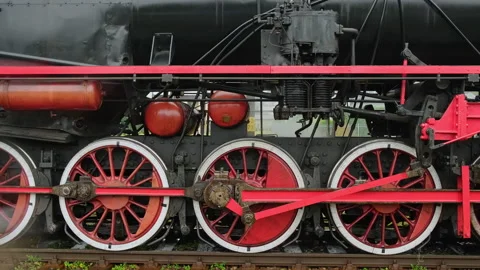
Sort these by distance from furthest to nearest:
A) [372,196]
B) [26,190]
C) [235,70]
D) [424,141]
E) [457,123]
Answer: [26,190] < [372,196] < [424,141] < [457,123] < [235,70]

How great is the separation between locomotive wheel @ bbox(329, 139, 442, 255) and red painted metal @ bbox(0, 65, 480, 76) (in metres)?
0.96

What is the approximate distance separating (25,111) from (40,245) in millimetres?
1571

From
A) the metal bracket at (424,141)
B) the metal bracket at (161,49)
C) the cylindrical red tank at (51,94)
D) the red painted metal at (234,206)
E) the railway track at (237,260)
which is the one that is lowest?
the railway track at (237,260)

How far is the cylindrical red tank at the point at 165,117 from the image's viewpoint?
483 centimetres

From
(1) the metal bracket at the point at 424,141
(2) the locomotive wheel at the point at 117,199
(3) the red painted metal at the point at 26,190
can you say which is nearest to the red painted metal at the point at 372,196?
(1) the metal bracket at the point at 424,141

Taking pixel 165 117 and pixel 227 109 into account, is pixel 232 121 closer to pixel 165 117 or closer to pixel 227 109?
pixel 227 109

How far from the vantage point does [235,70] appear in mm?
4098

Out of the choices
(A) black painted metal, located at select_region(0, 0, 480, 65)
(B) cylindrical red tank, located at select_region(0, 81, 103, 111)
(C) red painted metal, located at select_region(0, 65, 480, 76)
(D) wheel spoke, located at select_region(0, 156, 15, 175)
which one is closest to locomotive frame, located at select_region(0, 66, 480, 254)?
(C) red painted metal, located at select_region(0, 65, 480, 76)

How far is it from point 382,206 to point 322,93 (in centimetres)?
142

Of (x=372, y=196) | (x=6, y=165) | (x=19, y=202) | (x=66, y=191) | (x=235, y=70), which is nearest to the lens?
(x=235, y=70)

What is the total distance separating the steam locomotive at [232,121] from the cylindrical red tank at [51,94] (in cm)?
1

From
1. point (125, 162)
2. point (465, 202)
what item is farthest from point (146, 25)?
point (465, 202)

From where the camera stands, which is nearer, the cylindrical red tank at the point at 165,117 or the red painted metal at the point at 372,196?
the red painted metal at the point at 372,196

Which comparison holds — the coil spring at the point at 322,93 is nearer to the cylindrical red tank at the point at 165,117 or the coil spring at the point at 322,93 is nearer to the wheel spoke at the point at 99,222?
the cylindrical red tank at the point at 165,117
